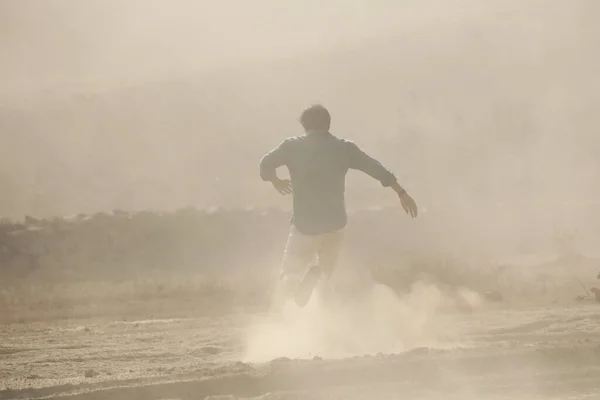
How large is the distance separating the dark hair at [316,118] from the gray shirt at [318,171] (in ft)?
0.21

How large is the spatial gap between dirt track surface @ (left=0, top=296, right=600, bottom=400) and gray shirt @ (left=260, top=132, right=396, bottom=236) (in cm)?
101

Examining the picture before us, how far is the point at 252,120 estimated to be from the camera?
4000 centimetres

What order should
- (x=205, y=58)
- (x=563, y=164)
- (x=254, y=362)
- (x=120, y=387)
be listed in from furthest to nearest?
(x=205, y=58) → (x=563, y=164) → (x=254, y=362) → (x=120, y=387)

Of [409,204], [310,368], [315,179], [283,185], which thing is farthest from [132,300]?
[310,368]

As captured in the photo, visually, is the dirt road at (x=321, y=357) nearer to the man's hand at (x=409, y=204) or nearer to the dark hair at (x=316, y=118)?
the man's hand at (x=409, y=204)

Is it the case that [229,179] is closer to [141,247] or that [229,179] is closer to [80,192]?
[80,192]

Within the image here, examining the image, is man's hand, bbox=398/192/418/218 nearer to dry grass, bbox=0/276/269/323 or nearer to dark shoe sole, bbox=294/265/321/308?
dark shoe sole, bbox=294/265/321/308

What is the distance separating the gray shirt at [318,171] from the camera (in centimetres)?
628

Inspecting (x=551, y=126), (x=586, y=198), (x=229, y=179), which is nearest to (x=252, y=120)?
(x=229, y=179)

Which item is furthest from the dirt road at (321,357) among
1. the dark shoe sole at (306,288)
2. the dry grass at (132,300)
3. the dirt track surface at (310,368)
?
the dry grass at (132,300)

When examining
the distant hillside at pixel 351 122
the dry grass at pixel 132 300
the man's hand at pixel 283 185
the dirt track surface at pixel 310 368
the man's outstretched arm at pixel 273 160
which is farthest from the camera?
the distant hillside at pixel 351 122

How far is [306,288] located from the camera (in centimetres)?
621

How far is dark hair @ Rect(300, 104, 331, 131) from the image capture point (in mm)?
6344

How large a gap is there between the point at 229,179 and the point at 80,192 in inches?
242
